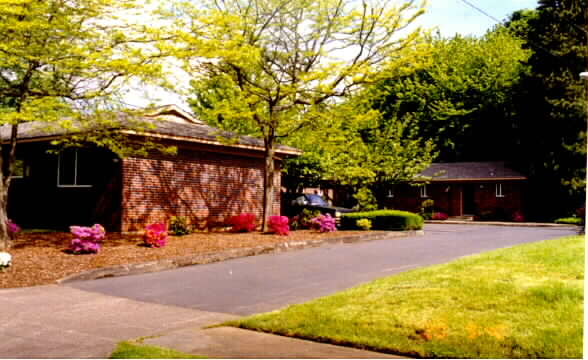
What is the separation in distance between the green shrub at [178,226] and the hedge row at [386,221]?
7.10 meters

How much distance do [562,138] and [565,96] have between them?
2789mm

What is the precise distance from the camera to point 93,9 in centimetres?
1402

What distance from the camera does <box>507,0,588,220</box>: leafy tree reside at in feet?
107

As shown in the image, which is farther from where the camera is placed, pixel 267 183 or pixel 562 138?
pixel 562 138

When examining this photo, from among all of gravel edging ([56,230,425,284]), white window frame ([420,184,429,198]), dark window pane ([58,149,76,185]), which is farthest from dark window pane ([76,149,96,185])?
white window frame ([420,184,429,198])

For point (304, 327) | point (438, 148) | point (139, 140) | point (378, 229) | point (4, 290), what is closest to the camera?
point (304, 327)

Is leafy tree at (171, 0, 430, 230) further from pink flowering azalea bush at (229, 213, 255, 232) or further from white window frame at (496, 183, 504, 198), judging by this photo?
white window frame at (496, 183, 504, 198)

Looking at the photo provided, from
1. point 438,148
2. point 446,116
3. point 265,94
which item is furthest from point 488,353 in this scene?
point 438,148

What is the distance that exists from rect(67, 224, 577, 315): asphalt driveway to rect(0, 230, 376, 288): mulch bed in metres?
0.91

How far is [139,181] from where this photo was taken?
1914 centimetres

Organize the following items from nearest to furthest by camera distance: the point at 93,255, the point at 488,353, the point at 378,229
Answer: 1. the point at 488,353
2. the point at 93,255
3. the point at 378,229

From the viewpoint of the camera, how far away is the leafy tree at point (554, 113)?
32.6m

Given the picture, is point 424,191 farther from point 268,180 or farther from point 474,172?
point 268,180

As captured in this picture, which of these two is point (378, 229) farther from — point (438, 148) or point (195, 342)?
point (438, 148)
